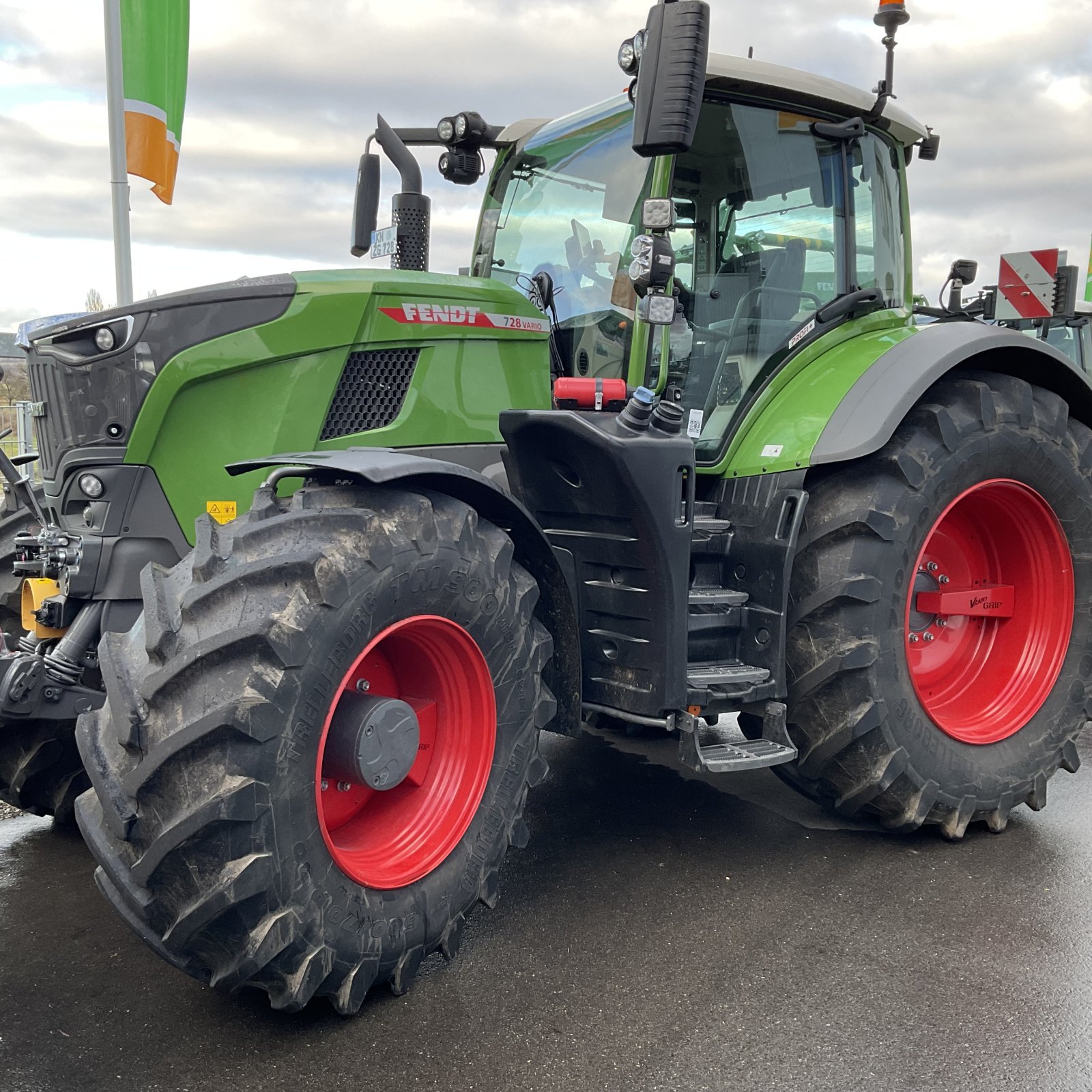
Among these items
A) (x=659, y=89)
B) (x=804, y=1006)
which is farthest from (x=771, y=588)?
(x=659, y=89)

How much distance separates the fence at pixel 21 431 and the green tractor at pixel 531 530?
40 centimetres

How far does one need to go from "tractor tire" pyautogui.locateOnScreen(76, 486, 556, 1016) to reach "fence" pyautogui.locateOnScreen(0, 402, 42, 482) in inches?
50.4

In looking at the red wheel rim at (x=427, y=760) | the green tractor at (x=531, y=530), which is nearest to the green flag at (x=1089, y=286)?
the green tractor at (x=531, y=530)

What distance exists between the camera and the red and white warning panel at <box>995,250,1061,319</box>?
22.8 feet

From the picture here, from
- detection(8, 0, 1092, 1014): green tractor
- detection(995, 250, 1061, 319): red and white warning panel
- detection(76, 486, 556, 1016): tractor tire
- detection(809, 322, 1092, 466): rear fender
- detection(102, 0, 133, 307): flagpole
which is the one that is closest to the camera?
detection(76, 486, 556, 1016): tractor tire

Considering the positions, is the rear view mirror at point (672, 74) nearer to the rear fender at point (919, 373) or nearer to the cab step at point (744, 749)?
the rear fender at point (919, 373)

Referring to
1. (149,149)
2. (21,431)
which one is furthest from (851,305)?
(21,431)

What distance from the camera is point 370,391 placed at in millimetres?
3311

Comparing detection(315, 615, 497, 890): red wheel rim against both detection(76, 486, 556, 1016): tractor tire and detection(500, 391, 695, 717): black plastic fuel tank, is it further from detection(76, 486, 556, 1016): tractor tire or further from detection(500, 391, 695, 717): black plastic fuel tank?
detection(500, 391, 695, 717): black plastic fuel tank

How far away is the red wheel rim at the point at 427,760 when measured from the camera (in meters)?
2.88

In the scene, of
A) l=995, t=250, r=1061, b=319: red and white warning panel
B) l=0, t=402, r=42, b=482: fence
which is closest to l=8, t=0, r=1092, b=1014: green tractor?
l=0, t=402, r=42, b=482: fence

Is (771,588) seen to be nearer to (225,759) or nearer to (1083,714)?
(1083,714)

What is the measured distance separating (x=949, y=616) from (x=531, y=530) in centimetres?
207

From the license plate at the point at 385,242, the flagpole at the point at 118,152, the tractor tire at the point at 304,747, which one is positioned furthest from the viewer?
the flagpole at the point at 118,152
